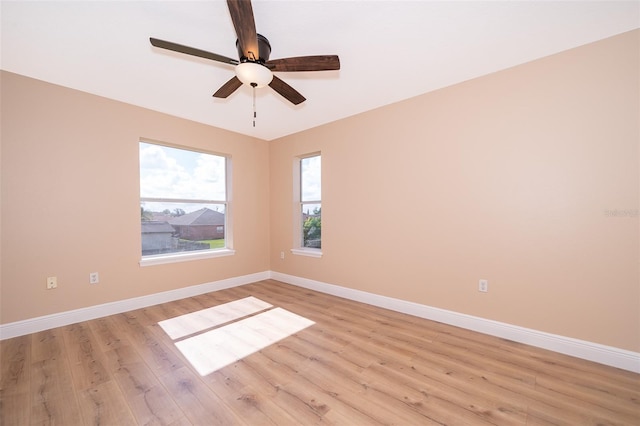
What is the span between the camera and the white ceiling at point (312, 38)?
175 centimetres

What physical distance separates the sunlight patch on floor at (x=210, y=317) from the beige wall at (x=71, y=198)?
0.80 m

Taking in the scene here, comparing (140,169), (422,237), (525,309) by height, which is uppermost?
(140,169)

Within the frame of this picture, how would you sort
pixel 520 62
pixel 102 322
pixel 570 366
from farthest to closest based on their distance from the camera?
pixel 102 322, pixel 520 62, pixel 570 366

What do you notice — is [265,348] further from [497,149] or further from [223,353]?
[497,149]

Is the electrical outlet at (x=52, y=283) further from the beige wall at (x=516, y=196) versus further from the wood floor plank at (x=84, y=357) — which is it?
the beige wall at (x=516, y=196)

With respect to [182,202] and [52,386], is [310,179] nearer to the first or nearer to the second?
[182,202]

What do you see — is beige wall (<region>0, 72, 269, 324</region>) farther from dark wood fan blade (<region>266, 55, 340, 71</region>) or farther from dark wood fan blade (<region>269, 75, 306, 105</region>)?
dark wood fan blade (<region>266, 55, 340, 71</region>)

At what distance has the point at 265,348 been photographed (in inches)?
88.7

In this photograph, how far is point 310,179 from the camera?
14.2ft

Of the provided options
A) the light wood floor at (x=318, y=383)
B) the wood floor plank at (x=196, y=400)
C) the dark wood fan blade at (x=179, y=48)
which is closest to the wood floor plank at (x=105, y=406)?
the light wood floor at (x=318, y=383)

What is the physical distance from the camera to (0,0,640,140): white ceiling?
1.75m

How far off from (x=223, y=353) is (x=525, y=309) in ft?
8.98

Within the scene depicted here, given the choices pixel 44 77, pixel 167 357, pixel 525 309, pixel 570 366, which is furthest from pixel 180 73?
pixel 570 366

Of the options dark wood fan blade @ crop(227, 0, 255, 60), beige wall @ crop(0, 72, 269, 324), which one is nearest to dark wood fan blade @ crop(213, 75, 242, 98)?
dark wood fan blade @ crop(227, 0, 255, 60)
